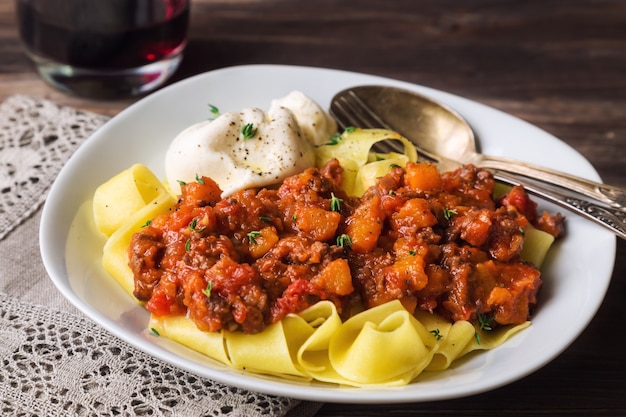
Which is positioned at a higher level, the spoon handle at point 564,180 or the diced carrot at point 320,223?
the spoon handle at point 564,180

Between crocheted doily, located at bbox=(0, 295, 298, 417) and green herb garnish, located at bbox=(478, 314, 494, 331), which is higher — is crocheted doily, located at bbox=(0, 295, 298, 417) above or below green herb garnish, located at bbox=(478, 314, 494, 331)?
below

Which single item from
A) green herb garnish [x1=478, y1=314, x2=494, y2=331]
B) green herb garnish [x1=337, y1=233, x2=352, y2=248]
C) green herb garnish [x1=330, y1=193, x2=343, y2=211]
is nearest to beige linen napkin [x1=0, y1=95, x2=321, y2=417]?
green herb garnish [x1=337, y1=233, x2=352, y2=248]

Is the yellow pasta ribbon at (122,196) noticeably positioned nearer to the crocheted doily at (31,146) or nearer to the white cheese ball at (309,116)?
the crocheted doily at (31,146)

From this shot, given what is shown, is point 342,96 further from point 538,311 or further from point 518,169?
point 538,311

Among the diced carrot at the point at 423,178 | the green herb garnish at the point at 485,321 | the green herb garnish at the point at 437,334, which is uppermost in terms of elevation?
the diced carrot at the point at 423,178

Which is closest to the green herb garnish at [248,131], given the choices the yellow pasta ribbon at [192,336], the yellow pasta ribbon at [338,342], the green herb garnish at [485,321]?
the yellow pasta ribbon at [338,342]

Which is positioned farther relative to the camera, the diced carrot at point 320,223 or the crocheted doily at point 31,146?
the crocheted doily at point 31,146

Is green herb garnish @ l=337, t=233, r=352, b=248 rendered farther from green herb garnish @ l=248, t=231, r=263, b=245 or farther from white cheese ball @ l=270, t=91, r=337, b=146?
white cheese ball @ l=270, t=91, r=337, b=146
